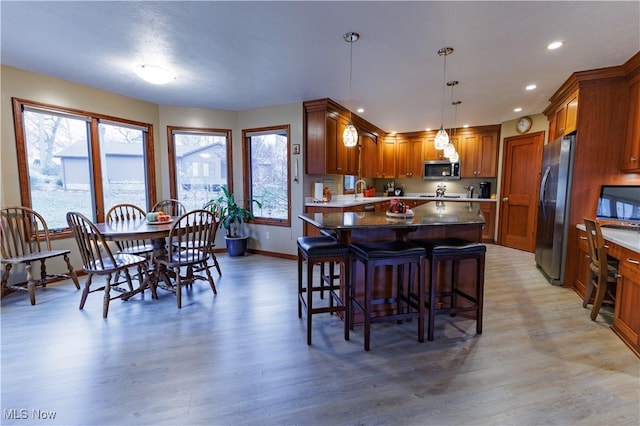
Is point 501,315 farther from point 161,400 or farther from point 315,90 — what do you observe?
point 315,90

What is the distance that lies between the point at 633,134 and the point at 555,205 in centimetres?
98

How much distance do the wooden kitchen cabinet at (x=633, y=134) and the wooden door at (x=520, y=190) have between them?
7.26 feet

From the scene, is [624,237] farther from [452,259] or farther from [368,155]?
[368,155]

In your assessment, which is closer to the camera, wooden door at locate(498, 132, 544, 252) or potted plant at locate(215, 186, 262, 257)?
potted plant at locate(215, 186, 262, 257)

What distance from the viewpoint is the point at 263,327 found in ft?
8.32

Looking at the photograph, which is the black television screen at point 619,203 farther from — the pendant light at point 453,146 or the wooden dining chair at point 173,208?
the wooden dining chair at point 173,208

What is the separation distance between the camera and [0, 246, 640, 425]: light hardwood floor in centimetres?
160

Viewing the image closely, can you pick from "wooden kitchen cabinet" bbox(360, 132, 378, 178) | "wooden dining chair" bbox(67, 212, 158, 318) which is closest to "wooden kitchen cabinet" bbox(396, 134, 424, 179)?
"wooden kitchen cabinet" bbox(360, 132, 378, 178)

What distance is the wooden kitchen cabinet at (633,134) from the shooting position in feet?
9.36

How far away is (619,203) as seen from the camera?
3041mm

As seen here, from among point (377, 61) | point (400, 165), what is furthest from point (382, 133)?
point (377, 61)

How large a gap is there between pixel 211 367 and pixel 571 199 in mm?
4054

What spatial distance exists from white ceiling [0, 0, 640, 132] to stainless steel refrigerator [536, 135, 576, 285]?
85 centimetres

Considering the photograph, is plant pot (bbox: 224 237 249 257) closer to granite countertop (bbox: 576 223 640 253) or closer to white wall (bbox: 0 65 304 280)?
white wall (bbox: 0 65 304 280)
